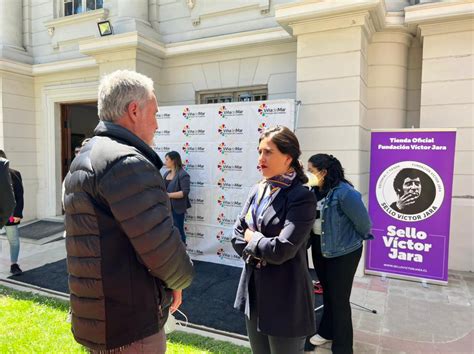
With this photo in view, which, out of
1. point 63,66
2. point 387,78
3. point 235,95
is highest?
point 63,66

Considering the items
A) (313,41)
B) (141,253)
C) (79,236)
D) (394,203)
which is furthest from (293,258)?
(313,41)

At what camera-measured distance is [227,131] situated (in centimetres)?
504

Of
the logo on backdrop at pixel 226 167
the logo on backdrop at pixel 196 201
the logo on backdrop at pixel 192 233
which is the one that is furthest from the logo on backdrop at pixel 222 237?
the logo on backdrop at pixel 226 167

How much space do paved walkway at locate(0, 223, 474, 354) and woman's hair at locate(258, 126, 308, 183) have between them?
72.6 inches

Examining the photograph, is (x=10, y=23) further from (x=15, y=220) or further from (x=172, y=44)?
(x=15, y=220)

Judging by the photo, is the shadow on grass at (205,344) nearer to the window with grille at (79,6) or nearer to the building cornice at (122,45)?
the building cornice at (122,45)

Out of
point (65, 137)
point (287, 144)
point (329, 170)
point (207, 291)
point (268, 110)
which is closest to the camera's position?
point (287, 144)

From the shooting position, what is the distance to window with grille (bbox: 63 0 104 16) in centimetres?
774

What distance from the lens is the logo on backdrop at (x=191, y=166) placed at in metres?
5.33

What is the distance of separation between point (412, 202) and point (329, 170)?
224cm

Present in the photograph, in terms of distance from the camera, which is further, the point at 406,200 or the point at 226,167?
the point at 226,167

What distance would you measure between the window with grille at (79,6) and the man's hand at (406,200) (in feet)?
23.7

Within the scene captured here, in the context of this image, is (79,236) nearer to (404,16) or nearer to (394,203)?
(394,203)

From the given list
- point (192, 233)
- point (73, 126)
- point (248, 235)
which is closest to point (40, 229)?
point (73, 126)
